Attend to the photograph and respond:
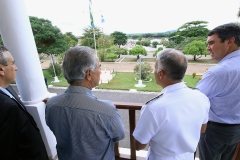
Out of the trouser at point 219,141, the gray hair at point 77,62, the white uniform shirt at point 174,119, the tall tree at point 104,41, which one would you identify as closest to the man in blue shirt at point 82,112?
the gray hair at point 77,62

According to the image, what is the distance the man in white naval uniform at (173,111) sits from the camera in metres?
0.60

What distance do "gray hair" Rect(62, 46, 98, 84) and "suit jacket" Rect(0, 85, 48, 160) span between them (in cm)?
38

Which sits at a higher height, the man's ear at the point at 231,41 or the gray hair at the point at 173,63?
the man's ear at the point at 231,41

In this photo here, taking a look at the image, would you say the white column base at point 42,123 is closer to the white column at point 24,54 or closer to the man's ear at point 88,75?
the white column at point 24,54

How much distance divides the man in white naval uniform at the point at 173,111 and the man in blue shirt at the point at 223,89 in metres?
0.23

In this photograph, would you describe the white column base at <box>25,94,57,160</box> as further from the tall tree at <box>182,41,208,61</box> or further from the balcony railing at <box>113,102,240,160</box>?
the tall tree at <box>182,41,208,61</box>

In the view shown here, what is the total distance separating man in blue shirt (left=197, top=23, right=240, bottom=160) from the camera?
801mm

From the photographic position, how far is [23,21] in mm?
1144

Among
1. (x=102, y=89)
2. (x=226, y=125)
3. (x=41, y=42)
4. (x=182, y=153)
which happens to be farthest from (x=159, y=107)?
(x=41, y=42)

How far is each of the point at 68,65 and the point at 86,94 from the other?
0.46 feet

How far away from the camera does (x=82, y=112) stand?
0.58 m

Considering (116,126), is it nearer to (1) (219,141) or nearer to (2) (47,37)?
(1) (219,141)

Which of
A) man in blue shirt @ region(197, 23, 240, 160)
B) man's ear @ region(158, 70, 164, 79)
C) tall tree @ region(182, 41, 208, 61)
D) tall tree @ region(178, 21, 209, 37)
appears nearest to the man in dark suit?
man's ear @ region(158, 70, 164, 79)

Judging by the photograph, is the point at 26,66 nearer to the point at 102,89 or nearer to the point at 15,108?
the point at 15,108
